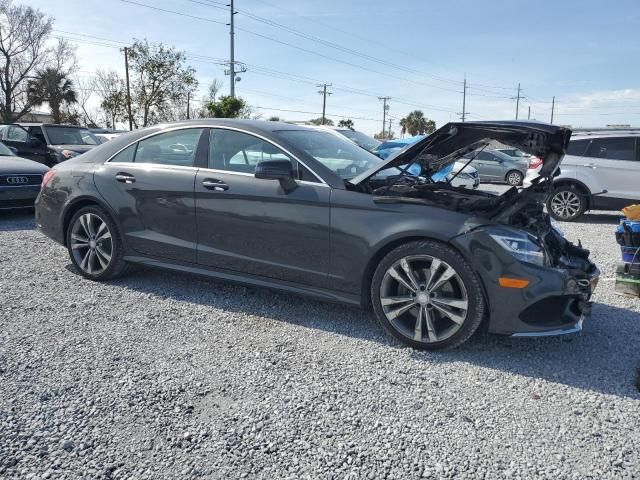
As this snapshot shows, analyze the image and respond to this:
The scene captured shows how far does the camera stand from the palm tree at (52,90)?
40.4m

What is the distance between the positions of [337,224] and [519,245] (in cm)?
123

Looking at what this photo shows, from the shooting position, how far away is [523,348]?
11.3 ft

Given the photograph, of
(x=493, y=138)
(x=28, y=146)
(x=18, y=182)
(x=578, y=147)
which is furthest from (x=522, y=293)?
(x=28, y=146)

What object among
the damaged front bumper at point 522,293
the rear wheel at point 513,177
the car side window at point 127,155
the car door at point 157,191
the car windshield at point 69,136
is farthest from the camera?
the rear wheel at point 513,177

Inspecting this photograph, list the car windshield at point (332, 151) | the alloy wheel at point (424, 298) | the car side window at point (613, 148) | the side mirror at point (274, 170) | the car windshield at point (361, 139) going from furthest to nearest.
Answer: the car windshield at point (361, 139) < the car side window at point (613, 148) < the car windshield at point (332, 151) < the side mirror at point (274, 170) < the alloy wheel at point (424, 298)

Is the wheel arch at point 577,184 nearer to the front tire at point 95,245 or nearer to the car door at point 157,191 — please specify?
the car door at point 157,191

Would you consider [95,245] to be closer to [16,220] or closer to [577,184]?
[16,220]

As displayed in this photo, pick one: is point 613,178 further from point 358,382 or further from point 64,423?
point 64,423


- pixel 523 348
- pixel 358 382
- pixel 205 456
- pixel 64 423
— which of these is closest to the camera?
pixel 205 456

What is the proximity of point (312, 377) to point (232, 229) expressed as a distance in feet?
4.85

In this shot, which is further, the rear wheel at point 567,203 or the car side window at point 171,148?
the rear wheel at point 567,203

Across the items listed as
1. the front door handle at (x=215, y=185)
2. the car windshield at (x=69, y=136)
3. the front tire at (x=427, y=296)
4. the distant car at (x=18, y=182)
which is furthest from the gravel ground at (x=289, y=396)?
the car windshield at (x=69, y=136)

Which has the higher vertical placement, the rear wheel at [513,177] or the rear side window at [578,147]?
the rear side window at [578,147]

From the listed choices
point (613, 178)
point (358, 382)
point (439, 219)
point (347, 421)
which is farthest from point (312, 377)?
point (613, 178)
